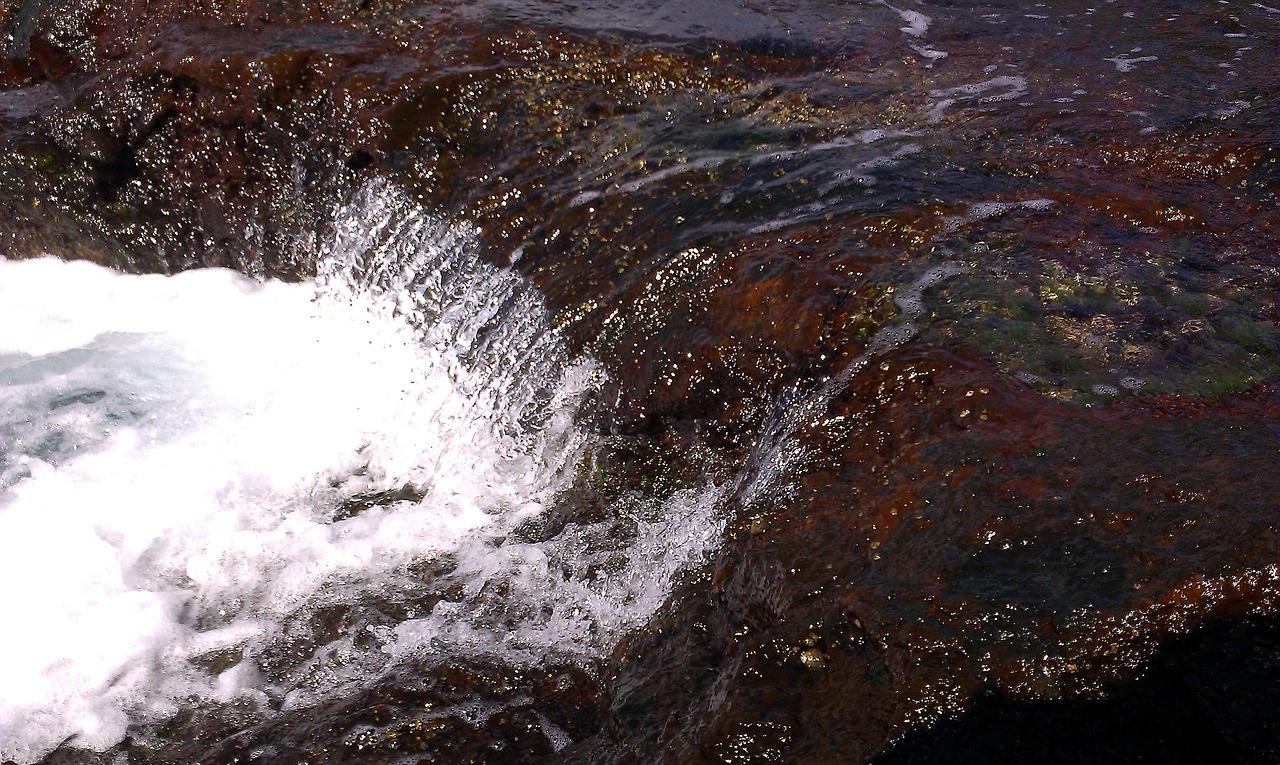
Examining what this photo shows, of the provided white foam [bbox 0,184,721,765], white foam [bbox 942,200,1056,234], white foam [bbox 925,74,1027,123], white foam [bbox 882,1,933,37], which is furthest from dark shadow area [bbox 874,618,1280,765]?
white foam [bbox 882,1,933,37]

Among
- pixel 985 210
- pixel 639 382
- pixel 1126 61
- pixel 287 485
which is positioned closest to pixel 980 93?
pixel 1126 61

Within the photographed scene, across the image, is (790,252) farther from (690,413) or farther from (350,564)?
(350,564)

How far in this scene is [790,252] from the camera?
3918 millimetres

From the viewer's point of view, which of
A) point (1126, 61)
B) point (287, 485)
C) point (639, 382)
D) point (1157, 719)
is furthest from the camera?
point (1126, 61)

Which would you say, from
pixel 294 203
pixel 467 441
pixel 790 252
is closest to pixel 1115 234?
pixel 790 252

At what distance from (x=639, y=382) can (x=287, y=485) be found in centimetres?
184

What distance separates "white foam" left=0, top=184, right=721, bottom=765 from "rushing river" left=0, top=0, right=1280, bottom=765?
23 millimetres

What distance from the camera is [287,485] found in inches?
181

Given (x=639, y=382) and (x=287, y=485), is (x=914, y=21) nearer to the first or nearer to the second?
(x=639, y=382)

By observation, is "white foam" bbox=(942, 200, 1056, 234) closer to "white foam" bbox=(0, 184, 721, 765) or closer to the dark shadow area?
"white foam" bbox=(0, 184, 721, 765)

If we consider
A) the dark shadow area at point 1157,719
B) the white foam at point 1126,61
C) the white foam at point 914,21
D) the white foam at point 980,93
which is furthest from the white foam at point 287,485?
the white foam at point 1126,61

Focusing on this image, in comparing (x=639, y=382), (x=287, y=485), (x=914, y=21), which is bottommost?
(x=287, y=485)

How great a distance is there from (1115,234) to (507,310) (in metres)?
2.58

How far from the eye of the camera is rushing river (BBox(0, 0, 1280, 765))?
2566 millimetres
